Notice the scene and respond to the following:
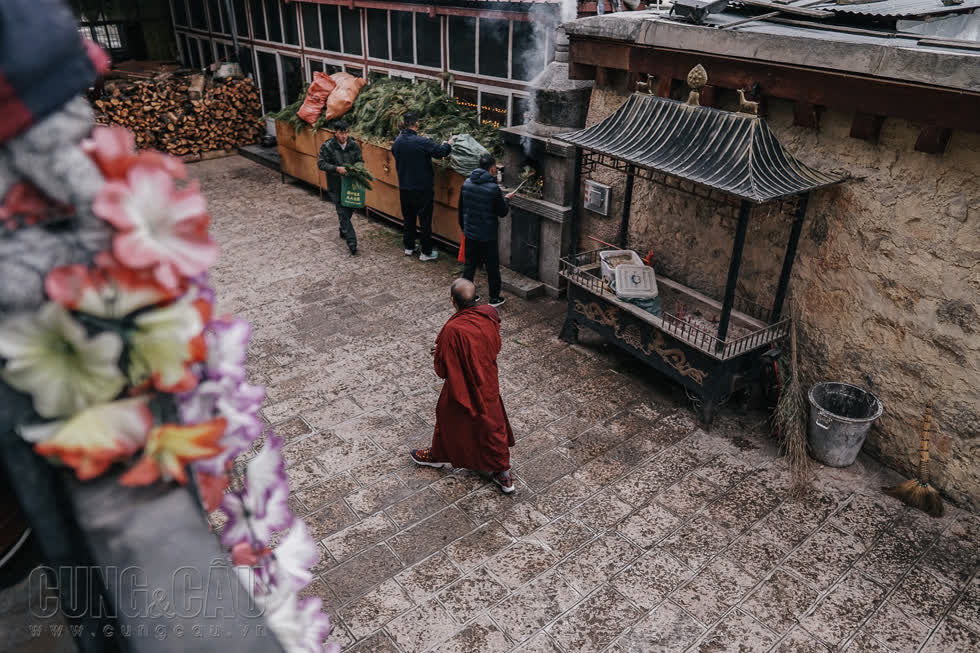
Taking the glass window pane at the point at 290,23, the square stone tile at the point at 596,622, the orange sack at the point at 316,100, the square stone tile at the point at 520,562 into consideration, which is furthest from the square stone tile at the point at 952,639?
the glass window pane at the point at 290,23

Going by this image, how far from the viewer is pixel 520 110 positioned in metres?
10.8

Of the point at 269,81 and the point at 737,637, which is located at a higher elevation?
the point at 269,81

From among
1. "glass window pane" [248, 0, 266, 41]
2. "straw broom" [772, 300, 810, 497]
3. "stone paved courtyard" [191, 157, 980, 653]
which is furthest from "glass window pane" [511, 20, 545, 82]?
"glass window pane" [248, 0, 266, 41]

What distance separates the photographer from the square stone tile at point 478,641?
4867 mm

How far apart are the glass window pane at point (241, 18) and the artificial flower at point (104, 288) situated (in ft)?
A: 58.7

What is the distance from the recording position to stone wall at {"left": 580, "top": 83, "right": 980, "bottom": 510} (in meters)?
5.87

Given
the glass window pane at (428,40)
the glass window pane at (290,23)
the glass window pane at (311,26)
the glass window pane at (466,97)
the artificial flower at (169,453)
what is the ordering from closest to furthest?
the artificial flower at (169,453) < the glass window pane at (466,97) < the glass window pane at (428,40) < the glass window pane at (311,26) < the glass window pane at (290,23)

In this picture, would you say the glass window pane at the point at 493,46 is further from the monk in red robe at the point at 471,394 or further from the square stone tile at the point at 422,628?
the square stone tile at the point at 422,628

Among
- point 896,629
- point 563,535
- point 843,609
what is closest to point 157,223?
point 563,535

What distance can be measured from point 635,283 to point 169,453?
707 centimetres

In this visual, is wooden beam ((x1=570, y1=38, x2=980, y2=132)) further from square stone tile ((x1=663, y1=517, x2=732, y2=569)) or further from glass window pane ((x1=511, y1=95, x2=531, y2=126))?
square stone tile ((x1=663, y1=517, x2=732, y2=569))

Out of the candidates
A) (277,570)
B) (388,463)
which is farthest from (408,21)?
(277,570)

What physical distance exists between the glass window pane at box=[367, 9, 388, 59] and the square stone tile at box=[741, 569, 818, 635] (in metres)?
11.3

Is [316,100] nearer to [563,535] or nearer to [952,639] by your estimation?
[563,535]
